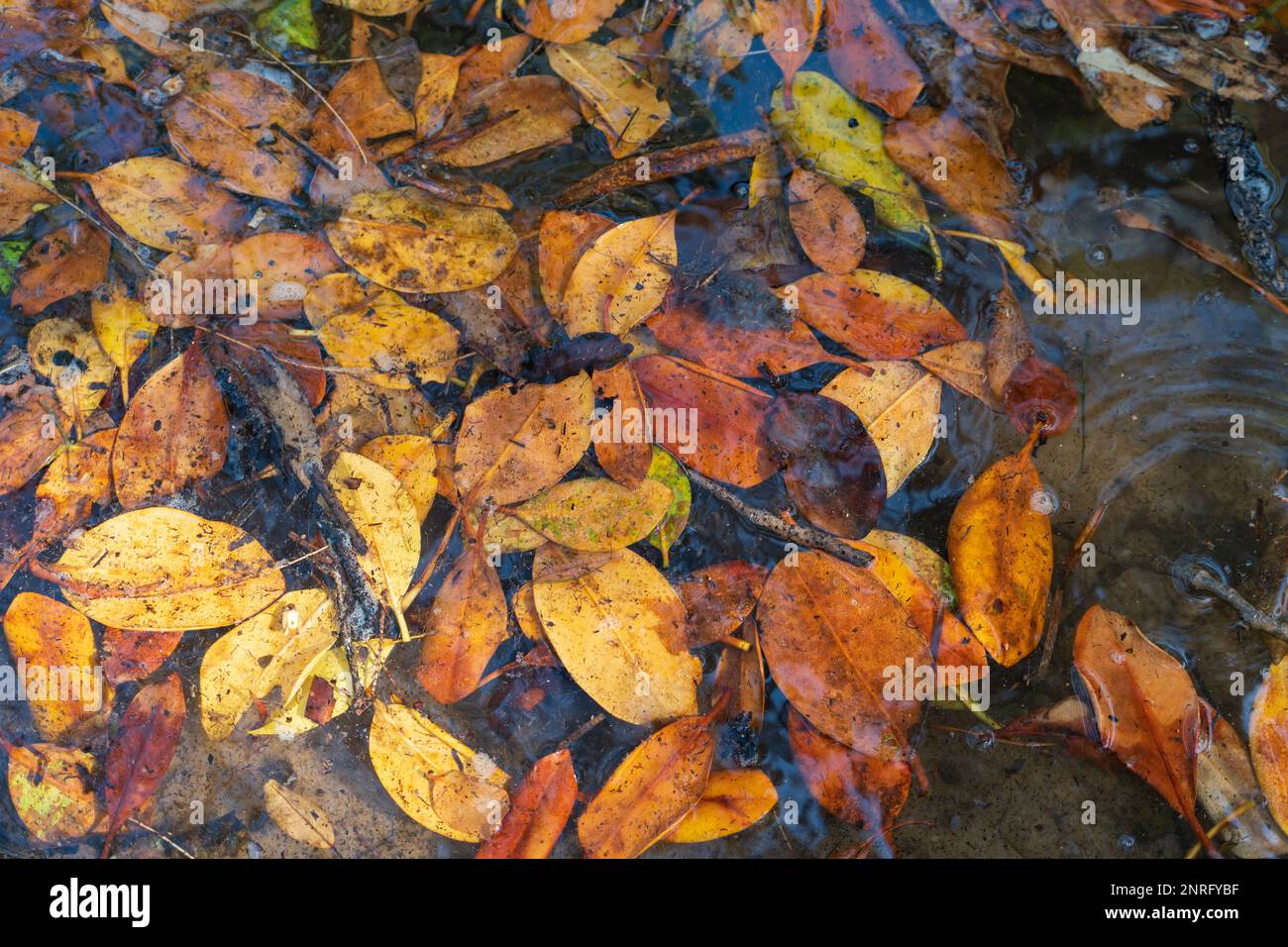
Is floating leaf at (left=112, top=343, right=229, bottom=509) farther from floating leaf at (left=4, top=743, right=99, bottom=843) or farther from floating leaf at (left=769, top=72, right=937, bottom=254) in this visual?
floating leaf at (left=769, top=72, right=937, bottom=254)

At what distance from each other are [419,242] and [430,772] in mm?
1502

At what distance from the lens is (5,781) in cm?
251

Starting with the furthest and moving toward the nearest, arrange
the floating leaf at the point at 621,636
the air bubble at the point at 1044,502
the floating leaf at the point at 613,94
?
the floating leaf at the point at 613,94
the air bubble at the point at 1044,502
the floating leaf at the point at 621,636

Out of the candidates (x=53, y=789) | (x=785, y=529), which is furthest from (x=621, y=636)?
(x=53, y=789)

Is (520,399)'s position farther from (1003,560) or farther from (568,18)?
(1003,560)

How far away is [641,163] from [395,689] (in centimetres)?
168

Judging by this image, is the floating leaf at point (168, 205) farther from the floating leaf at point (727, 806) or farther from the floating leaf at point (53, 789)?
the floating leaf at point (727, 806)

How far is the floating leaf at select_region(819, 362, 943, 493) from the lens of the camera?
2.44m

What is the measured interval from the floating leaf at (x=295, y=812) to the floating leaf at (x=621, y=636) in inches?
33.4

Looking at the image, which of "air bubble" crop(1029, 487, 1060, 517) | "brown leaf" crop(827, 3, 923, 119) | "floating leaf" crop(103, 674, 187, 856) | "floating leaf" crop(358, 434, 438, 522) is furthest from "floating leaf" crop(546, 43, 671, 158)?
"floating leaf" crop(103, 674, 187, 856)

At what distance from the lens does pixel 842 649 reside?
7.80ft

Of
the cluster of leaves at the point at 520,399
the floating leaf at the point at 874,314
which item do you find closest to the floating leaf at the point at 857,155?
the cluster of leaves at the point at 520,399

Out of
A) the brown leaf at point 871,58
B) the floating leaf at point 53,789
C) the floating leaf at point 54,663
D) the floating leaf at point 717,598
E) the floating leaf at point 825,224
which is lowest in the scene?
the floating leaf at point 53,789

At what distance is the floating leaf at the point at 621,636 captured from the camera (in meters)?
2.38
